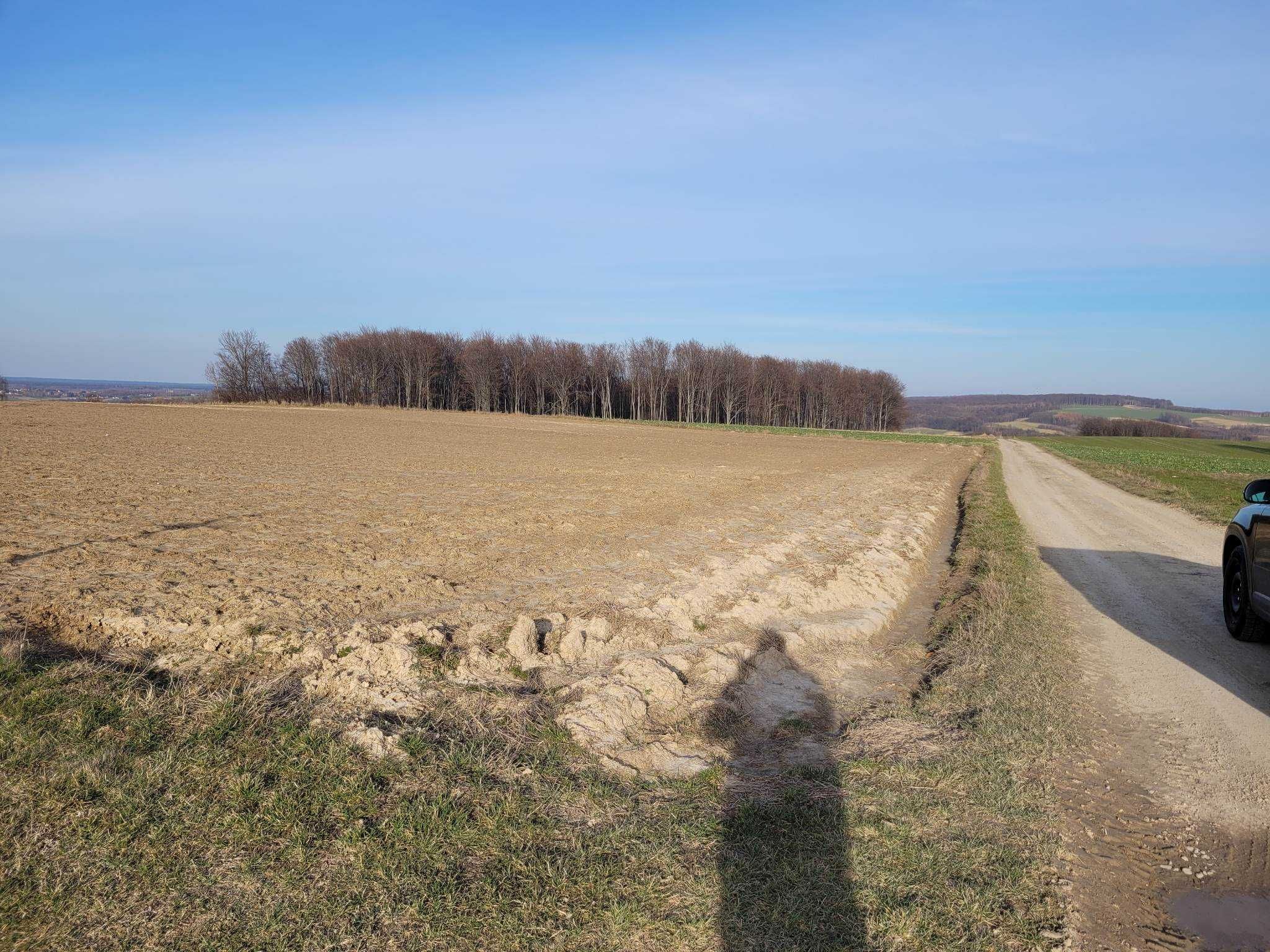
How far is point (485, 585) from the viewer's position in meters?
9.15

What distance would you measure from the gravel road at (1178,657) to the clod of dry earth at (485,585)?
2253mm

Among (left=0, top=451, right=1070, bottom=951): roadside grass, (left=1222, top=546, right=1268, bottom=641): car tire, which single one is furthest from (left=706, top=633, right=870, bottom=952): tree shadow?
(left=1222, top=546, right=1268, bottom=641): car tire

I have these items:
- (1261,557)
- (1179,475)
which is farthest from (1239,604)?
(1179,475)

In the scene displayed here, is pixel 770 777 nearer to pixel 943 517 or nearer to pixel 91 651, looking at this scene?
pixel 91 651

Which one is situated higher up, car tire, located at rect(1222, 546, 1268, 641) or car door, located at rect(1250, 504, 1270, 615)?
car door, located at rect(1250, 504, 1270, 615)

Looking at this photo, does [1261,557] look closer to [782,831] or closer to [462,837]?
[782,831]

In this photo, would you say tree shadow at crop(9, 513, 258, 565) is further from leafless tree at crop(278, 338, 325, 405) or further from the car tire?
leafless tree at crop(278, 338, 325, 405)

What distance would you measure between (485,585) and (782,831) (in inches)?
226

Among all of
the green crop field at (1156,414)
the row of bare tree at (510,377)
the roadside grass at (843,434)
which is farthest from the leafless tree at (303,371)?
the green crop field at (1156,414)

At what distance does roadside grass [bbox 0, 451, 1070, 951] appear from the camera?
3277 millimetres

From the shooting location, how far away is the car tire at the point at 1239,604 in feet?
25.5

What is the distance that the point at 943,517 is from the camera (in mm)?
20031

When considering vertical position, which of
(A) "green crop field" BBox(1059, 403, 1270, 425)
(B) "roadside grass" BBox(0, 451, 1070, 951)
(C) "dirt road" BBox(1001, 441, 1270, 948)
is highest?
(A) "green crop field" BBox(1059, 403, 1270, 425)

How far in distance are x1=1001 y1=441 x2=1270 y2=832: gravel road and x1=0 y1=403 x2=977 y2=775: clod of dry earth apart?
2253mm
